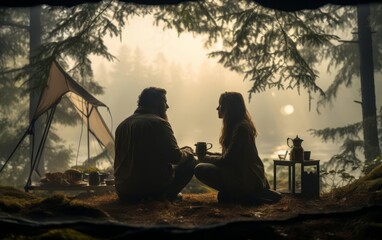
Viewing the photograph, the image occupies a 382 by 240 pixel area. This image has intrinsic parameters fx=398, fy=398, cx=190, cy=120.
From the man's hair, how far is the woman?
952 millimetres

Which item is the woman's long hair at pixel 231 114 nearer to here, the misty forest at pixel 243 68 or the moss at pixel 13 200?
the misty forest at pixel 243 68

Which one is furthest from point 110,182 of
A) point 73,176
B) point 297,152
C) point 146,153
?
point 297,152

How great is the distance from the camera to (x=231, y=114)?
5.83 meters

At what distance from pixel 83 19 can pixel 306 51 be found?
7.72 m

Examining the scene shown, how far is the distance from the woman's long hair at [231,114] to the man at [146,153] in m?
0.75

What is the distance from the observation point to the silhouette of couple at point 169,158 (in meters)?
5.62

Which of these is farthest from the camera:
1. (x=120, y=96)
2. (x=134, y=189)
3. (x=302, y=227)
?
(x=120, y=96)

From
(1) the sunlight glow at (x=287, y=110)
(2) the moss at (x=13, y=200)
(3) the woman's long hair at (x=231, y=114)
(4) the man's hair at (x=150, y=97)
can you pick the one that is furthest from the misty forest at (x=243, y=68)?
(1) the sunlight glow at (x=287, y=110)

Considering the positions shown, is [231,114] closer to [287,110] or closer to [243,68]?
[243,68]

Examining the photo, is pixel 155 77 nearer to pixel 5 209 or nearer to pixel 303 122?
pixel 303 122

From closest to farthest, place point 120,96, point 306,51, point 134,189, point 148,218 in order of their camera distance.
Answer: point 148,218 < point 134,189 < point 306,51 < point 120,96

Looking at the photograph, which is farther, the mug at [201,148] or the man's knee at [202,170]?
the mug at [201,148]

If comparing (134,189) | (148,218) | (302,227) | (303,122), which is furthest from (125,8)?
(303,122)

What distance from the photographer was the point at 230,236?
11.1 feet
